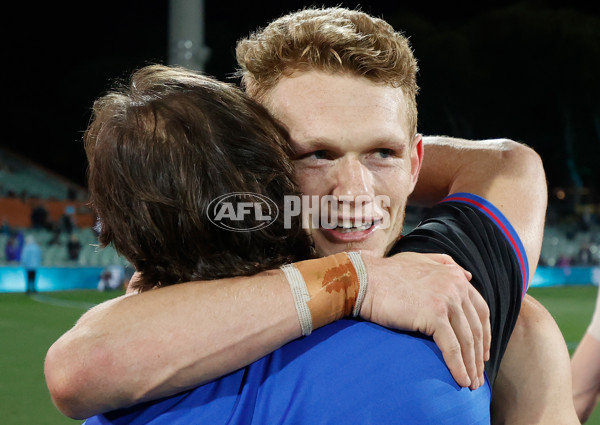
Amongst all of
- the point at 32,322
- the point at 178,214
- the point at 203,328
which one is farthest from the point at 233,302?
the point at 32,322

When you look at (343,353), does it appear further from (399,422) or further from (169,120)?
(169,120)

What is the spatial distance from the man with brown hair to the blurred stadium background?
1857 centimetres

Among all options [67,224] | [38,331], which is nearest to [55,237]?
[67,224]

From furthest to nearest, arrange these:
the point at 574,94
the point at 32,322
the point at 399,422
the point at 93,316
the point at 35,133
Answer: the point at 35,133
the point at 574,94
the point at 32,322
the point at 93,316
the point at 399,422

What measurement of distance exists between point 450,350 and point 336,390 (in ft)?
0.85

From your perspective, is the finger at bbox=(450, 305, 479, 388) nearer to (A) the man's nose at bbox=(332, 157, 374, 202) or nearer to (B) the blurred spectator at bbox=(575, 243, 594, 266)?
(A) the man's nose at bbox=(332, 157, 374, 202)

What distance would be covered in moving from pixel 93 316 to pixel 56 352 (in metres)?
0.10

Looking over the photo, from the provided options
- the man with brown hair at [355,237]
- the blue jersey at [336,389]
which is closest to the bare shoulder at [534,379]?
A: the man with brown hair at [355,237]

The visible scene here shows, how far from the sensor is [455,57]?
107ft

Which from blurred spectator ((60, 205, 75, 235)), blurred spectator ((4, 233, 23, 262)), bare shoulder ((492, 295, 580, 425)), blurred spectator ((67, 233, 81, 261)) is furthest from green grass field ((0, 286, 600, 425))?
blurred spectator ((60, 205, 75, 235))

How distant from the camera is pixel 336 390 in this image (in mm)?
1318

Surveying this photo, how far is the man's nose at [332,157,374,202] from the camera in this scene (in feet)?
5.60

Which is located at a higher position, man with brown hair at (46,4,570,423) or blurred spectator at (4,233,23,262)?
man with brown hair at (46,4,570,423)

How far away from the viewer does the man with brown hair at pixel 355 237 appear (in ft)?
4.38
